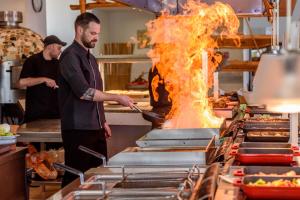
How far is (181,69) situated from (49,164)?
1853mm

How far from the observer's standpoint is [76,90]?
432cm

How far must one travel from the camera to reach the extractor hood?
4.42 metres

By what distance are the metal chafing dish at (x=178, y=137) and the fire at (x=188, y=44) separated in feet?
3.06

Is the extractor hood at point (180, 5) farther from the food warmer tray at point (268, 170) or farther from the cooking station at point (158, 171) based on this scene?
the food warmer tray at point (268, 170)

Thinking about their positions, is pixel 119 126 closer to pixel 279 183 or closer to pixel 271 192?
pixel 279 183

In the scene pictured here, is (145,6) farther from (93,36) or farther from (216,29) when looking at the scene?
(216,29)

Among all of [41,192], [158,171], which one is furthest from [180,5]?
[158,171]

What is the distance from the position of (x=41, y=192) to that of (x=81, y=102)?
7.28ft

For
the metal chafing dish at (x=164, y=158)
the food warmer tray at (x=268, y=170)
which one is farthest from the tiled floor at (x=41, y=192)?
the food warmer tray at (x=268, y=170)

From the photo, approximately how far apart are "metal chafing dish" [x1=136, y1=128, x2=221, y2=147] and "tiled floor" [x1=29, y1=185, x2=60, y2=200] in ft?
9.27

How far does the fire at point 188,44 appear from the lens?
4.95m

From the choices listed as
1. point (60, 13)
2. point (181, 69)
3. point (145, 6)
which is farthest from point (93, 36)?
point (60, 13)

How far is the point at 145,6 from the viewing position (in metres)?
4.43

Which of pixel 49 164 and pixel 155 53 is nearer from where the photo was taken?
pixel 155 53
